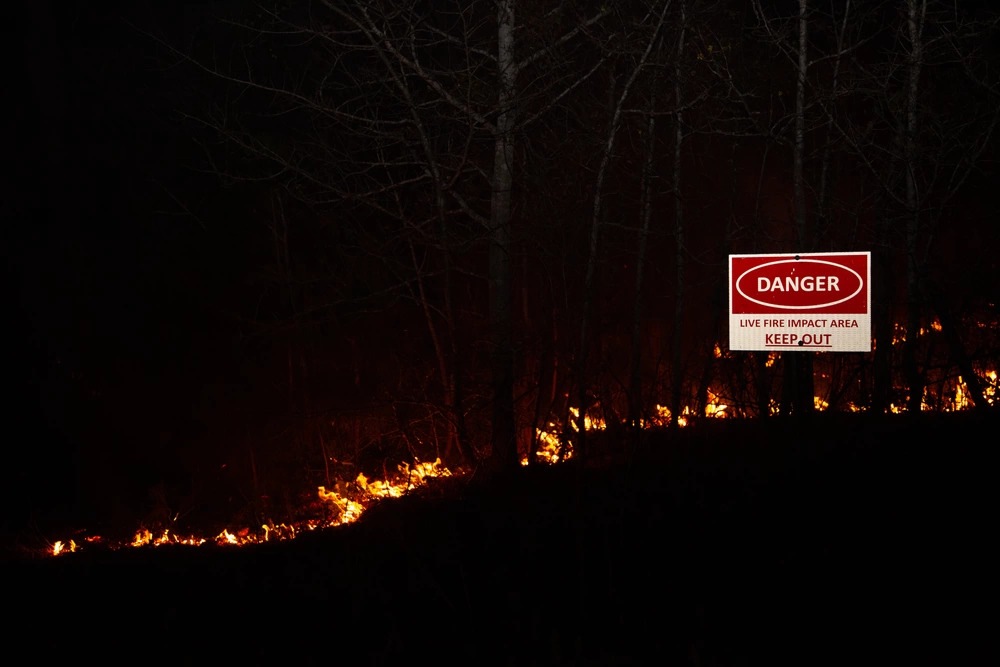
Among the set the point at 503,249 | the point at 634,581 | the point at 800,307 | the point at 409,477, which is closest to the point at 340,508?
the point at 409,477

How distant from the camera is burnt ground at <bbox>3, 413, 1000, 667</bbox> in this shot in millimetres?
5586

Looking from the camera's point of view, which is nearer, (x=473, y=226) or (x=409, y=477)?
(x=409, y=477)

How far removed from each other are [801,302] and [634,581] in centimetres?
314

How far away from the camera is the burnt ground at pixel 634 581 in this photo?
5.59 metres

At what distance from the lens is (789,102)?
1706 centimetres

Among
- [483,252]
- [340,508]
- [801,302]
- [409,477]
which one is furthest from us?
[483,252]

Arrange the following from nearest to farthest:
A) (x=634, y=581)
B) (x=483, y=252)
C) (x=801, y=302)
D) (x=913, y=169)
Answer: (x=634, y=581) < (x=801, y=302) < (x=913, y=169) < (x=483, y=252)

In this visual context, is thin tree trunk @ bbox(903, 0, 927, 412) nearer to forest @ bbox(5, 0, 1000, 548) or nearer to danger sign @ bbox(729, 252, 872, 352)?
forest @ bbox(5, 0, 1000, 548)

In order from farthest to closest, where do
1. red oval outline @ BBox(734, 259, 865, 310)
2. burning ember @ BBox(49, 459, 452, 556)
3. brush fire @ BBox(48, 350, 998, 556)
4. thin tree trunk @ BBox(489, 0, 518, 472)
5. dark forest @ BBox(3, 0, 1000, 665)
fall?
burning ember @ BBox(49, 459, 452, 556), thin tree trunk @ BBox(489, 0, 518, 472), brush fire @ BBox(48, 350, 998, 556), dark forest @ BBox(3, 0, 1000, 665), red oval outline @ BBox(734, 259, 865, 310)

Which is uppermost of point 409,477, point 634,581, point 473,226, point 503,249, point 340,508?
point 473,226

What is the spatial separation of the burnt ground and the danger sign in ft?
3.19

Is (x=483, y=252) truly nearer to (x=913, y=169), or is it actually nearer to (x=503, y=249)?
(x=503, y=249)

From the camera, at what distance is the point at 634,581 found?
6.60 m

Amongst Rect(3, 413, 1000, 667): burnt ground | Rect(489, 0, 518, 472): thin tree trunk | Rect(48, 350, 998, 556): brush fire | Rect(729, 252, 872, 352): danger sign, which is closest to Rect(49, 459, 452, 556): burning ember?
Rect(48, 350, 998, 556): brush fire
